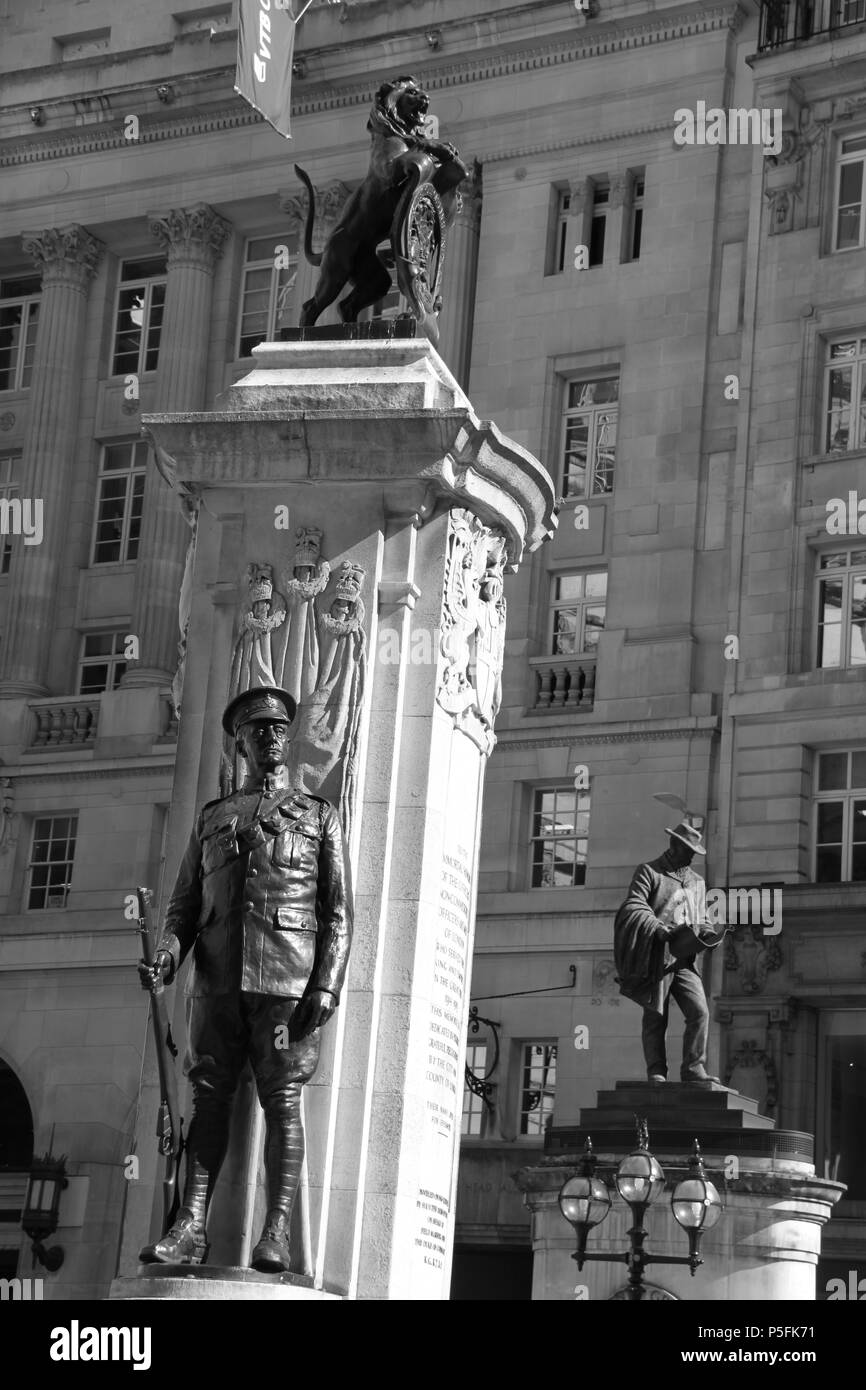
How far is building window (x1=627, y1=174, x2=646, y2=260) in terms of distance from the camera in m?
45.9

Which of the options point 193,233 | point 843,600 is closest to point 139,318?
point 193,233

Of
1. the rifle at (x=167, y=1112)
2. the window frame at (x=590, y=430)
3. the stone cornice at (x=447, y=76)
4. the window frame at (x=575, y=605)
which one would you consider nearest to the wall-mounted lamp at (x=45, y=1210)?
the window frame at (x=575, y=605)

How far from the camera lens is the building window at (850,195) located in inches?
1695

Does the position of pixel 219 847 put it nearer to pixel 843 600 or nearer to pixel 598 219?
pixel 843 600

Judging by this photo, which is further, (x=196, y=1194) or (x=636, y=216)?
(x=636, y=216)

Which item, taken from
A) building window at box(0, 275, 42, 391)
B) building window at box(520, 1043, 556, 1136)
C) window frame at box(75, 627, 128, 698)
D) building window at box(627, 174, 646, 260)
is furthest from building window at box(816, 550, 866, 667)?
building window at box(0, 275, 42, 391)

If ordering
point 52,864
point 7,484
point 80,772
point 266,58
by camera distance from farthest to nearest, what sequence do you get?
point 7,484 → point 52,864 → point 80,772 → point 266,58

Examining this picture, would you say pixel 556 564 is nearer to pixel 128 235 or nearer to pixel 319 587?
pixel 128 235

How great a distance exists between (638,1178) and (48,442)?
1314 inches

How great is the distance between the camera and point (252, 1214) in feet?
43.4

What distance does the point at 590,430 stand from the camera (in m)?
45.6

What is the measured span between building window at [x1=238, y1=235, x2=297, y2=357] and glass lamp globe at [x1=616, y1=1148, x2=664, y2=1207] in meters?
31.7

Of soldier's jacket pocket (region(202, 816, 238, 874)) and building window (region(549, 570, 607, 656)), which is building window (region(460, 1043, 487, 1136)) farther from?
soldier's jacket pocket (region(202, 816, 238, 874))
